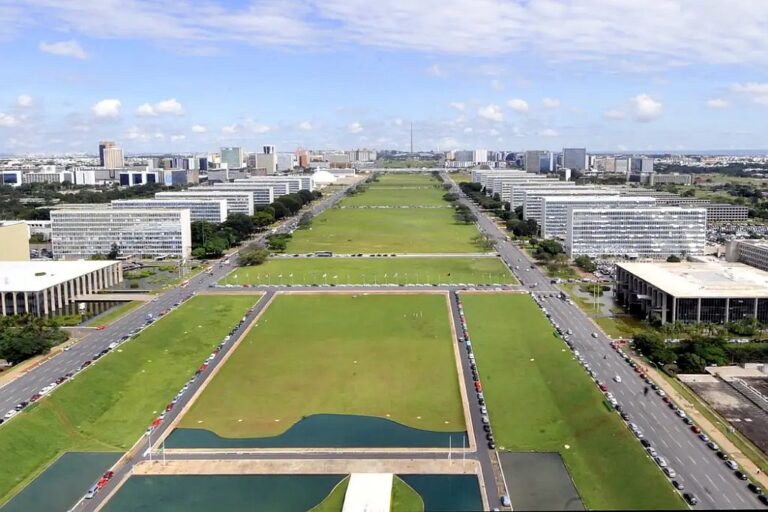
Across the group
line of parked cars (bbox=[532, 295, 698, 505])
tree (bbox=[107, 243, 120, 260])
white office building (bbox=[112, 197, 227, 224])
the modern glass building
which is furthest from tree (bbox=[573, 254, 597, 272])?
tree (bbox=[107, 243, 120, 260])

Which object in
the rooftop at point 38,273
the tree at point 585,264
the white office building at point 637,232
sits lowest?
the tree at point 585,264

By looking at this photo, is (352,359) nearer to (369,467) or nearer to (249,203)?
(369,467)

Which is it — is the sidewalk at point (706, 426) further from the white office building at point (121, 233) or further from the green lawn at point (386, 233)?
the white office building at point (121, 233)

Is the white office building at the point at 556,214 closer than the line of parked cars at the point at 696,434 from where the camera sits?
No

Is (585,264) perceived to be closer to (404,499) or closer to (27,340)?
(404,499)

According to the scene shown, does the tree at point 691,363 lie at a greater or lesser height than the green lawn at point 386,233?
lesser

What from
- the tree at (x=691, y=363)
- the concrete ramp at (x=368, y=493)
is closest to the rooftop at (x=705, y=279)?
the tree at (x=691, y=363)

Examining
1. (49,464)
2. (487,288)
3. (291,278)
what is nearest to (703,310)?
(487,288)
